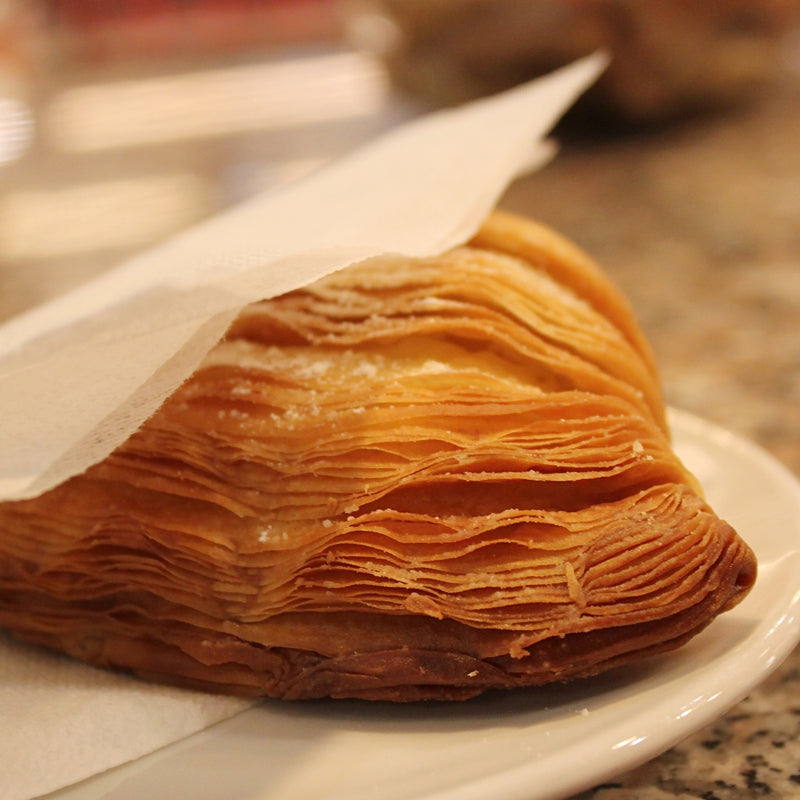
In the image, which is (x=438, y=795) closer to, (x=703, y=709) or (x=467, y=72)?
(x=703, y=709)

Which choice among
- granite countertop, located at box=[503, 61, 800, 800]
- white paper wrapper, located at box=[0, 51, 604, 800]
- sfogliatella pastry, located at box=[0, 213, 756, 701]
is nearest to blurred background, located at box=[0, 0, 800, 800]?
granite countertop, located at box=[503, 61, 800, 800]

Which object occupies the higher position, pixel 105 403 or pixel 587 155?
pixel 105 403

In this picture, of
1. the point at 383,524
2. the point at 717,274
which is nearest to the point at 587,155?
the point at 717,274

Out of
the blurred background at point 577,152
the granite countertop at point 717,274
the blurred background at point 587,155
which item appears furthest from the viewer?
the blurred background at point 577,152

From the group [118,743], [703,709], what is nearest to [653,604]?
[703,709]

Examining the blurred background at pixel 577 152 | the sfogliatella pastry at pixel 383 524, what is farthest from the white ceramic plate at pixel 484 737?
the blurred background at pixel 577 152

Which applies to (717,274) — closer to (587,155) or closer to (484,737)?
(587,155)

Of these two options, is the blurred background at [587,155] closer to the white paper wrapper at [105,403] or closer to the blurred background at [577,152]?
the blurred background at [577,152]
